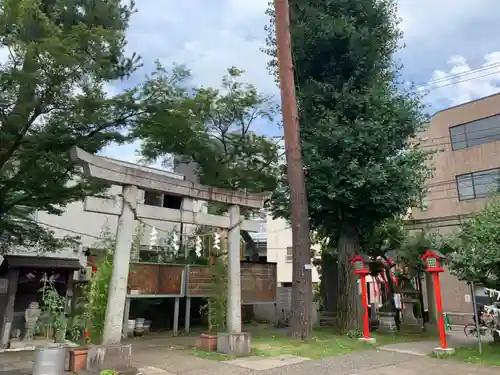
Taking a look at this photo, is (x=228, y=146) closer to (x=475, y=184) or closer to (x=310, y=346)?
(x=310, y=346)

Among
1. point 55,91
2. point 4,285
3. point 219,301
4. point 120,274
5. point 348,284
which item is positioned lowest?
point 219,301

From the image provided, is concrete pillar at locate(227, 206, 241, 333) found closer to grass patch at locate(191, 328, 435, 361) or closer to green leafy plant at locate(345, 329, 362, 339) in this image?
grass patch at locate(191, 328, 435, 361)

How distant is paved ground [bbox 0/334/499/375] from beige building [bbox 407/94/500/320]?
36.6 ft

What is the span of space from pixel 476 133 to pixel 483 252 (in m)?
12.7

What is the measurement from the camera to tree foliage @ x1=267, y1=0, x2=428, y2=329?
36.3 feet

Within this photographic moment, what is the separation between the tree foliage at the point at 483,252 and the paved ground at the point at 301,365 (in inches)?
90.4

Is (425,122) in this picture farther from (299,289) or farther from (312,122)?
(299,289)

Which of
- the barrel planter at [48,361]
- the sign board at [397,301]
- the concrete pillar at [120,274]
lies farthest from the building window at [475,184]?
the barrel planter at [48,361]

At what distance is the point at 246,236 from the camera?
17.6 meters

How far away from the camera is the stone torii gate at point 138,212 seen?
23.2ft

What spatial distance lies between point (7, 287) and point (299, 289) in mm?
8357

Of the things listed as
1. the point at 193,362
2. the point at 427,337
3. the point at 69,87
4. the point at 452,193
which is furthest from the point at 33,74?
the point at 452,193

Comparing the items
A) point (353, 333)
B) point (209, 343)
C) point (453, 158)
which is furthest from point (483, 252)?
point (453, 158)

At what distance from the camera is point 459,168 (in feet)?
65.7
